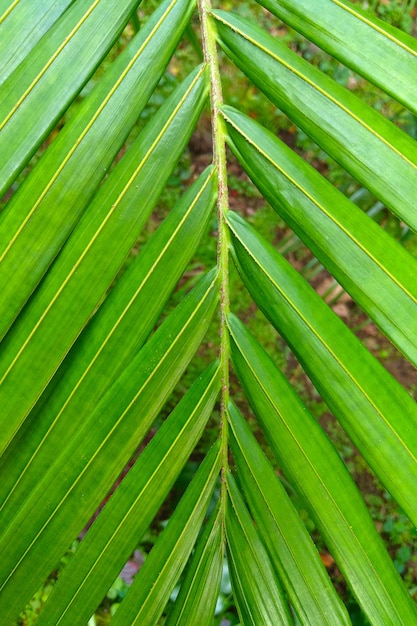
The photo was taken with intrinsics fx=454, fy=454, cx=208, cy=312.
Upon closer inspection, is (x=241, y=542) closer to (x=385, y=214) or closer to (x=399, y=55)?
(x=399, y=55)

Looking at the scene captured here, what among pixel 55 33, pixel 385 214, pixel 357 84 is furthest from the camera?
pixel 357 84

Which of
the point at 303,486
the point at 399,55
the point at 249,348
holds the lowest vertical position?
the point at 303,486

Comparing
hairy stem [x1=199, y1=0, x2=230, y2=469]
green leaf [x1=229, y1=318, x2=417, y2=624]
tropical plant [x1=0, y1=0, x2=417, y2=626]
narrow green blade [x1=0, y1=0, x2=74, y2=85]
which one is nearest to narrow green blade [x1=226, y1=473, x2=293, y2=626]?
tropical plant [x1=0, y1=0, x2=417, y2=626]

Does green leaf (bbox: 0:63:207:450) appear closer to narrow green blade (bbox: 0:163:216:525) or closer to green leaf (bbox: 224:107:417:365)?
narrow green blade (bbox: 0:163:216:525)

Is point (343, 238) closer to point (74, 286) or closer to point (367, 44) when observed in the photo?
point (367, 44)

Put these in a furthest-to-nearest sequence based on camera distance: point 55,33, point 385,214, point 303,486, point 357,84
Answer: point 357,84 < point 385,214 < point 303,486 < point 55,33

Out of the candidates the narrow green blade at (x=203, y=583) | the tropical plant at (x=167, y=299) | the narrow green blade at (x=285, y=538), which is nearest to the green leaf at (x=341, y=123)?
the tropical plant at (x=167, y=299)

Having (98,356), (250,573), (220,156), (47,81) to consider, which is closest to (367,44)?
(220,156)

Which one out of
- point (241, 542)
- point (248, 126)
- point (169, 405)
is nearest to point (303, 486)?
point (241, 542)

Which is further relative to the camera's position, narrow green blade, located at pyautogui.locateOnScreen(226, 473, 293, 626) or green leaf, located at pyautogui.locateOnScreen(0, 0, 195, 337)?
narrow green blade, located at pyautogui.locateOnScreen(226, 473, 293, 626)
